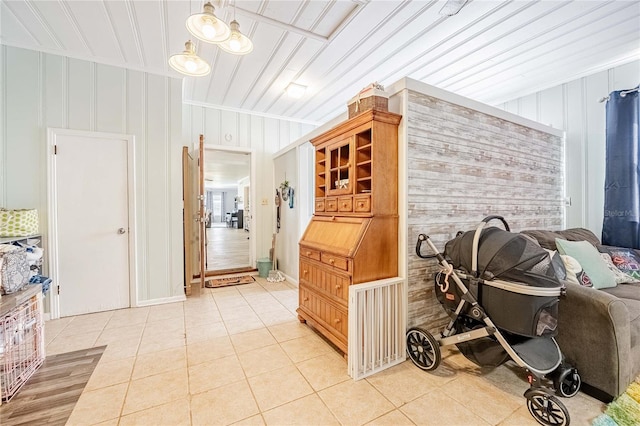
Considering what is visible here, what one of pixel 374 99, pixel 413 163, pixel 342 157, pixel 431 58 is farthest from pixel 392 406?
pixel 431 58

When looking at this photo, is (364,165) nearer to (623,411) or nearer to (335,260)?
(335,260)

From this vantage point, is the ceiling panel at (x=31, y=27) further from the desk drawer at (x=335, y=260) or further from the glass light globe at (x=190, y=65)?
the desk drawer at (x=335, y=260)

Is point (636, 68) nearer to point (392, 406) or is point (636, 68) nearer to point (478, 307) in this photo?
point (478, 307)

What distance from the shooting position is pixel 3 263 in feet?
6.07

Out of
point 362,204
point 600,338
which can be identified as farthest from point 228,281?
point 600,338

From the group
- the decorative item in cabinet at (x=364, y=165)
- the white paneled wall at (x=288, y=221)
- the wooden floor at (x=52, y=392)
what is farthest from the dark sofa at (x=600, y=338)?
the wooden floor at (x=52, y=392)

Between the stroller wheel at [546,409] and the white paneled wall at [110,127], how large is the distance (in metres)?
3.79

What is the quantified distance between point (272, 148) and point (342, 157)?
2805 mm

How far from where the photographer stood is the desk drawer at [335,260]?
2.16 meters

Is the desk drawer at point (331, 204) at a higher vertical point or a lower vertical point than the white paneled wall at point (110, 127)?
lower

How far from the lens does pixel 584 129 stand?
3443 mm

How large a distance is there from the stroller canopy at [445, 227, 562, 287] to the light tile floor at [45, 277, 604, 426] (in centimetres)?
83

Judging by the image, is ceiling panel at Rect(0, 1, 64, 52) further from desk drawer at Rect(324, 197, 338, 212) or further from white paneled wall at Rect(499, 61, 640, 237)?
white paneled wall at Rect(499, 61, 640, 237)

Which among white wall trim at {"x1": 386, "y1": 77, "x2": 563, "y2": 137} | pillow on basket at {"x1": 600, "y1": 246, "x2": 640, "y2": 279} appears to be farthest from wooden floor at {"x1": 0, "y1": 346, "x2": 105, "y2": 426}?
pillow on basket at {"x1": 600, "y1": 246, "x2": 640, "y2": 279}
